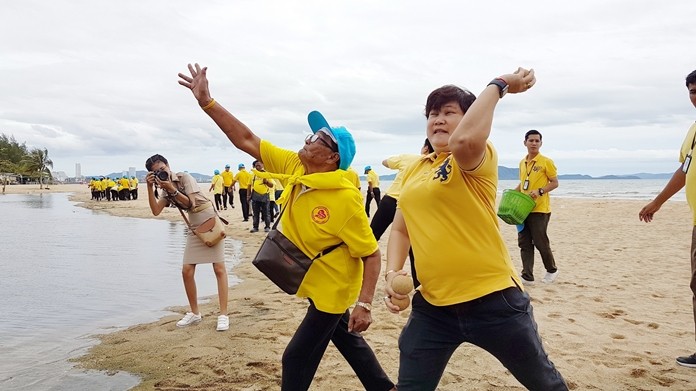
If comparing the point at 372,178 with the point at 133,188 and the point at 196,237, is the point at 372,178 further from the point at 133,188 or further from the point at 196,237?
the point at 133,188

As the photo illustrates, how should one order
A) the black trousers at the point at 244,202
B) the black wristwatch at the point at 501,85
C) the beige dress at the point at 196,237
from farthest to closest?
the black trousers at the point at 244,202, the beige dress at the point at 196,237, the black wristwatch at the point at 501,85

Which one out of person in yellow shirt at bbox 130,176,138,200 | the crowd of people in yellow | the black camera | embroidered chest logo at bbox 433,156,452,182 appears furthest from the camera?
person in yellow shirt at bbox 130,176,138,200

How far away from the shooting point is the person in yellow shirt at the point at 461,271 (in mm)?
2271

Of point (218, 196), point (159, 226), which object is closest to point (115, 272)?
point (159, 226)

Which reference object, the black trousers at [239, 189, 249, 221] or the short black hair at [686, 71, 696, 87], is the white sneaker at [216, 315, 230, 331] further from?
the black trousers at [239, 189, 249, 221]

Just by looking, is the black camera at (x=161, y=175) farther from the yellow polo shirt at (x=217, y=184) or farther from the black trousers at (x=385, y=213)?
the yellow polo shirt at (x=217, y=184)

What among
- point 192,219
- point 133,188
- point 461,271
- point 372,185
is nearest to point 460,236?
point 461,271

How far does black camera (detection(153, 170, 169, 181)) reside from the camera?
497cm

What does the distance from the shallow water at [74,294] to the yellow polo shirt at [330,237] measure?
6.41 feet

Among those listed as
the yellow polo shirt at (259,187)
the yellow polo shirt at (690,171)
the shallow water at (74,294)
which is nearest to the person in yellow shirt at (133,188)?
the shallow water at (74,294)

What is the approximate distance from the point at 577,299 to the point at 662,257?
168 inches

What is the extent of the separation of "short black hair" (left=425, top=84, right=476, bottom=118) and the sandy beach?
236 centimetres

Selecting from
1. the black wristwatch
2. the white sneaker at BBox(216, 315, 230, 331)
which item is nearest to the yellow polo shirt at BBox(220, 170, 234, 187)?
the white sneaker at BBox(216, 315, 230, 331)

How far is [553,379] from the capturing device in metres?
2.30
